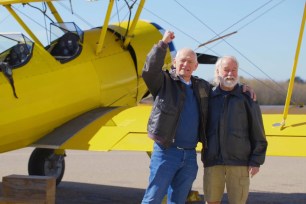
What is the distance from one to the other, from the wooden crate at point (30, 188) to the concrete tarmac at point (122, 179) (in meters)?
2.10

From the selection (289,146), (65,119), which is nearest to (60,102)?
(65,119)

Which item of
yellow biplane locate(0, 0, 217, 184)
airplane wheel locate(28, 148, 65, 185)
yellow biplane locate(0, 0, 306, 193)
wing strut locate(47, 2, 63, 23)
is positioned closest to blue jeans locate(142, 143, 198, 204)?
yellow biplane locate(0, 0, 306, 193)

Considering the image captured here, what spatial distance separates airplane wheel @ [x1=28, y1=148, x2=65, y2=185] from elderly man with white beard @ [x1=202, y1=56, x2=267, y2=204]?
180 inches

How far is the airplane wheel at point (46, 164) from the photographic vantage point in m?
8.59

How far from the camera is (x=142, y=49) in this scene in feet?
30.4

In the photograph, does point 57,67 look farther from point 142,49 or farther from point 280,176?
point 280,176

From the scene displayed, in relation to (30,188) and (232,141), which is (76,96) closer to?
(30,188)

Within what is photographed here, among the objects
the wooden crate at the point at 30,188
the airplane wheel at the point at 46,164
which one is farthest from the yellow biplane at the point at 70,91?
the wooden crate at the point at 30,188

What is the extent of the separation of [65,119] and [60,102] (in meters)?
0.27

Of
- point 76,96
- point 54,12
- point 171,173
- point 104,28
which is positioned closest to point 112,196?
point 76,96

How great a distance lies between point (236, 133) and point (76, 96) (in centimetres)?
368

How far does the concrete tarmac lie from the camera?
7.92 meters

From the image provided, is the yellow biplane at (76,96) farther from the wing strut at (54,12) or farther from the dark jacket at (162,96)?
the dark jacket at (162,96)

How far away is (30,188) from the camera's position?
546 centimetres
